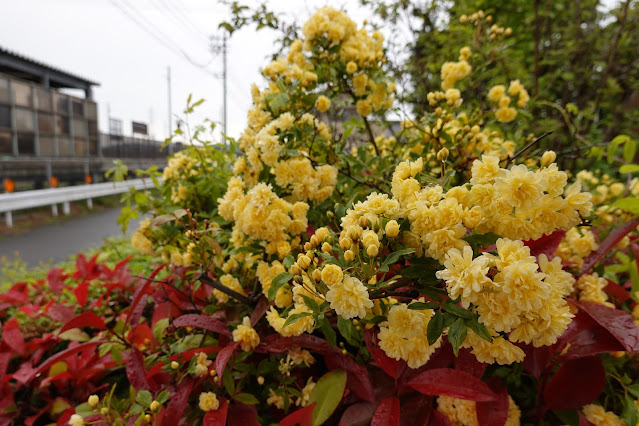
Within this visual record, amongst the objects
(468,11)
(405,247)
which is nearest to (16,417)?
(405,247)

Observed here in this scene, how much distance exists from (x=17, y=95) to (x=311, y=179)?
9.42 metres

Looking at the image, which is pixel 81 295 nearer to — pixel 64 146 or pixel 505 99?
pixel 505 99

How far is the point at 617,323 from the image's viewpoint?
65cm

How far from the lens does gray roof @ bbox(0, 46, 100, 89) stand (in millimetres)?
8875

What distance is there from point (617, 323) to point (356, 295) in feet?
1.82

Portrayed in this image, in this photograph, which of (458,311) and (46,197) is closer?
(458,311)

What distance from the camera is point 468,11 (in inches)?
112

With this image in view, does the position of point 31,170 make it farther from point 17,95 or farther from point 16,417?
point 16,417

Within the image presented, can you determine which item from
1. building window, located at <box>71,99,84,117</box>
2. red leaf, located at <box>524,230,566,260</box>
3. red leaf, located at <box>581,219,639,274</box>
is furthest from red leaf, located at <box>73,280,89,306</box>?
building window, located at <box>71,99,84,117</box>

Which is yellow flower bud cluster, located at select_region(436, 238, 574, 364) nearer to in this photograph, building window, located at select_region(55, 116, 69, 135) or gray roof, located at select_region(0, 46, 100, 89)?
building window, located at select_region(55, 116, 69, 135)

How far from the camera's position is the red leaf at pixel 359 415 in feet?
2.23

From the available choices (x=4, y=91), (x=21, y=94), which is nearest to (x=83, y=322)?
(x=4, y=91)

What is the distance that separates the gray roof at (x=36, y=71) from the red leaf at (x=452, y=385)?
39.2ft

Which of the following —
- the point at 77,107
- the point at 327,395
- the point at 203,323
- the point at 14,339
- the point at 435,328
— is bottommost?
the point at 14,339
